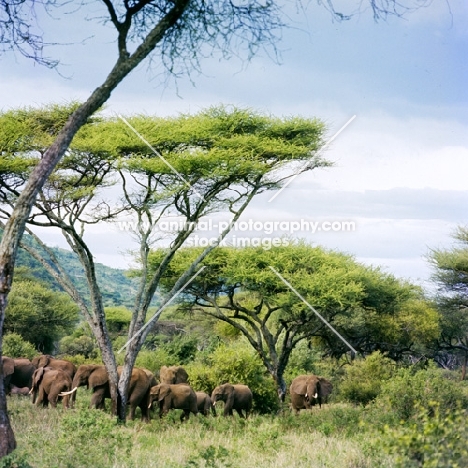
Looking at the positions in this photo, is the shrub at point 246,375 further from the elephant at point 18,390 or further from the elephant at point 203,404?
the elephant at point 18,390

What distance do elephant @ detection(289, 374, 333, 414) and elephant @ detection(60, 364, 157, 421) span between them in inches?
195

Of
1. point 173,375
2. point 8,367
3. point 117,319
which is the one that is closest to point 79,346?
point 117,319

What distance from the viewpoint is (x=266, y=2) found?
856 centimetres

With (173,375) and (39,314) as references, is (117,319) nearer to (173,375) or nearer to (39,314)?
(39,314)

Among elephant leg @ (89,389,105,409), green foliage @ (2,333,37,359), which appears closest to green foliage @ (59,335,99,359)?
green foliage @ (2,333,37,359)

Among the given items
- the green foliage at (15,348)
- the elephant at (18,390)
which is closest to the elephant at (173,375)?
the elephant at (18,390)

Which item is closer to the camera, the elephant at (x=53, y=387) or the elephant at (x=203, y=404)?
the elephant at (x=53, y=387)

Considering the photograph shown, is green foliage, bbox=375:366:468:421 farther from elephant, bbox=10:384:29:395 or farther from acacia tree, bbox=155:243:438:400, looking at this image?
elephant, bbox=10:384:29:395

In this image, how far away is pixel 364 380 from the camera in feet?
71.3

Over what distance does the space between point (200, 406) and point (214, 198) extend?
5.19m

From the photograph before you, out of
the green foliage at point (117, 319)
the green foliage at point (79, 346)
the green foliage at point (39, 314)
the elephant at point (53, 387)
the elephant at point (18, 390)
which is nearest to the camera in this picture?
the elephant at point (53, 387)

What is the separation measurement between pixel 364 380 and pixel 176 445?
12.3m

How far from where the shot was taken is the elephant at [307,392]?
731 inches

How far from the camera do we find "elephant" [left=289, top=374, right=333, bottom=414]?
1858 cm
